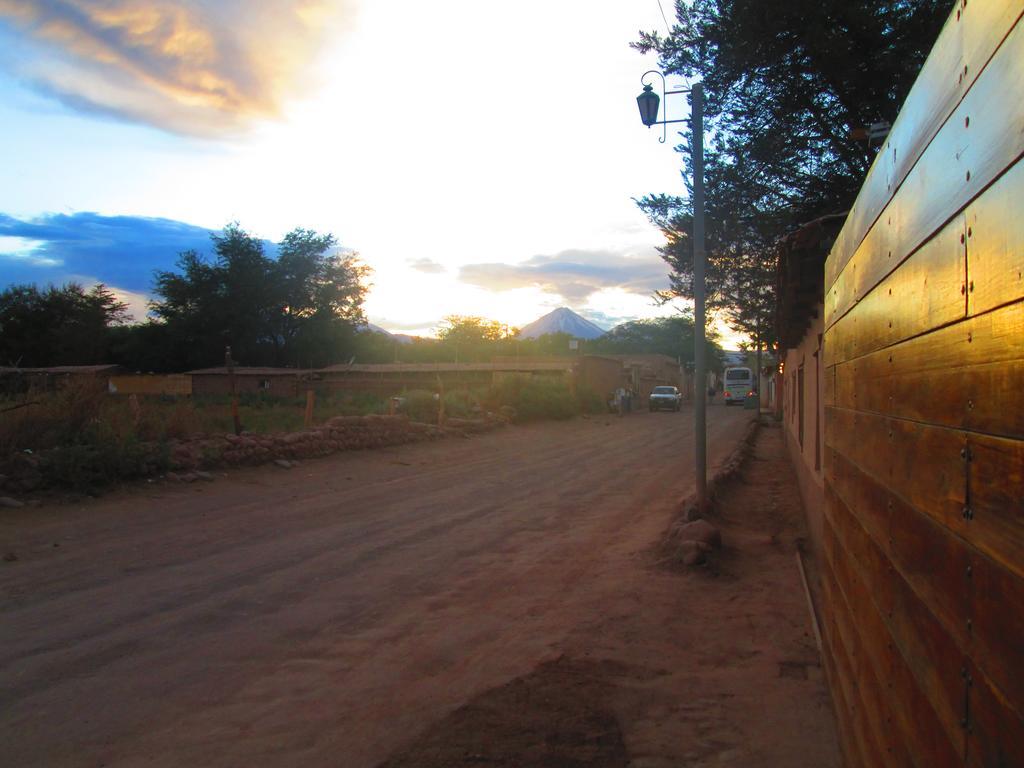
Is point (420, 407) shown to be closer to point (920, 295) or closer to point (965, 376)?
point (920, 295)

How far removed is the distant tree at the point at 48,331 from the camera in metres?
59.4

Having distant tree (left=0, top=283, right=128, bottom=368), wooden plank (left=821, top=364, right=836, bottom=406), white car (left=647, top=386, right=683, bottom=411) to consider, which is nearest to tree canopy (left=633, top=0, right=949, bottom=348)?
wooden plank (left=821, top=364, right=836, bottom=406)

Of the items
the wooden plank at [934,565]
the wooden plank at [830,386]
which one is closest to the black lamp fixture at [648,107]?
the wooden plank at [830,386]

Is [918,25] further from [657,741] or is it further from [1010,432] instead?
[1010,432]

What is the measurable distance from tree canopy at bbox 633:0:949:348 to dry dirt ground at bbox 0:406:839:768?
573 centimetres

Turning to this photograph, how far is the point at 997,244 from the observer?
4.15 ft

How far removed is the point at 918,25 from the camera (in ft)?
35.1

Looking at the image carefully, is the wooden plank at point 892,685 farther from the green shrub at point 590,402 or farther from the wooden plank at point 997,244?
the green shrub at point 590,402

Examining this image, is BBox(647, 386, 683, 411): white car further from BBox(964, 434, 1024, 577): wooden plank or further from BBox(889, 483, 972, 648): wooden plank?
BBox(964, 434, 1024, 577): wooden plank

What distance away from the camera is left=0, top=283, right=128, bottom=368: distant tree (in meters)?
59.4

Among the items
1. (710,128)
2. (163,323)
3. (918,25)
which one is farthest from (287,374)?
(918,25)

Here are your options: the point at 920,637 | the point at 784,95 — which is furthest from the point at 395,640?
the point at 784,95

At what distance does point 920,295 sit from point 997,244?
588 mm

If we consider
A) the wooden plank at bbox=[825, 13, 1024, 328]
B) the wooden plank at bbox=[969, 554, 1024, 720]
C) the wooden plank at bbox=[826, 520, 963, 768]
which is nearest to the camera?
the wooden plank at bbox=[969, 554, 1024, 720]
